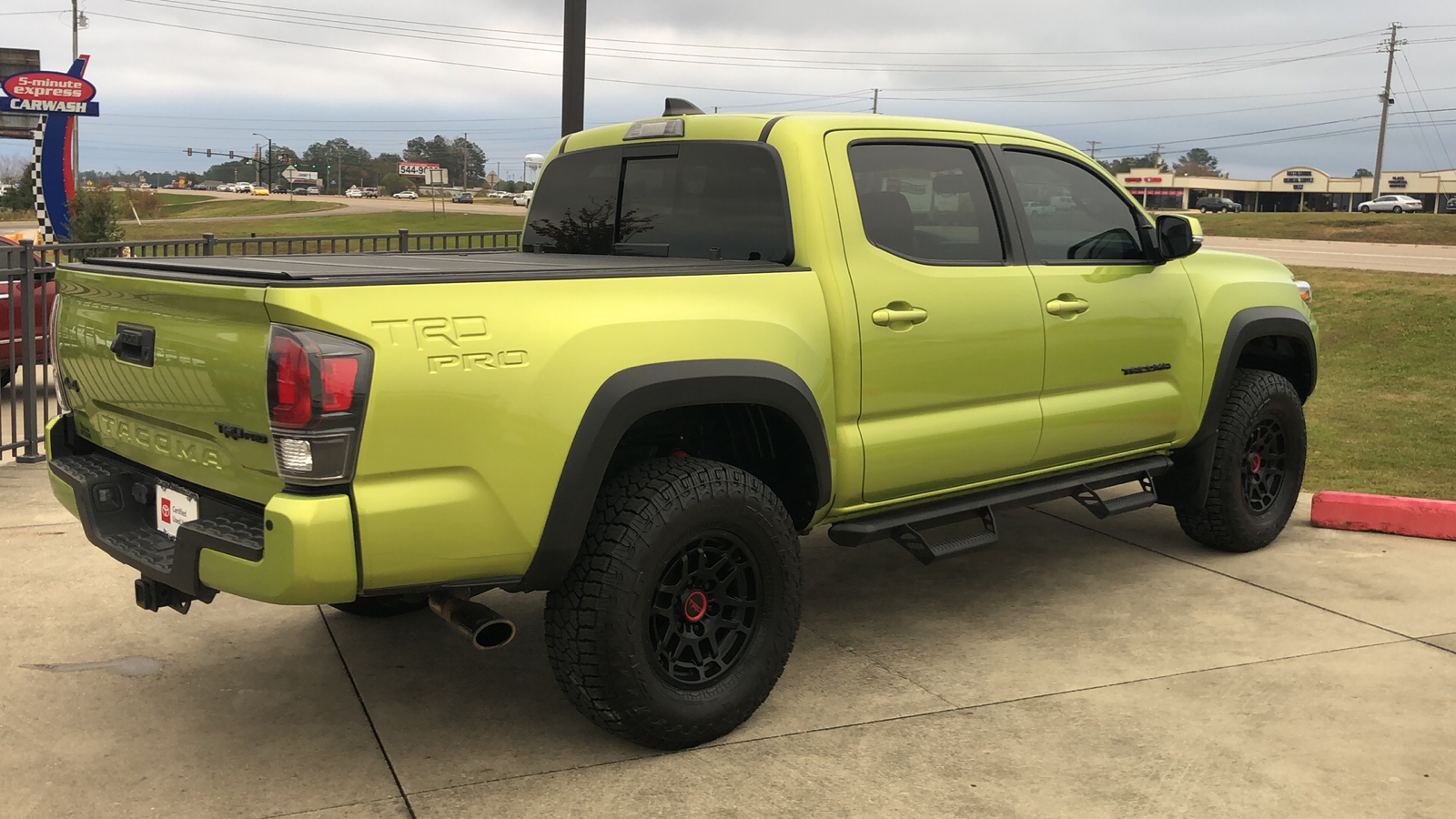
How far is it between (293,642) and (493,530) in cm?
189

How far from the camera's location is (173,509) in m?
3.68

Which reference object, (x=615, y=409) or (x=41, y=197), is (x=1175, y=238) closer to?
(x=615, y=409)

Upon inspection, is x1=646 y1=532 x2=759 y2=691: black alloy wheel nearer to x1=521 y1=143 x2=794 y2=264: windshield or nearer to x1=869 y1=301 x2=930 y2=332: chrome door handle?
x1=869 y1=301 x2=930 y2=332: chrome door handle

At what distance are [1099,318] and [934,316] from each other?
41.2 inches

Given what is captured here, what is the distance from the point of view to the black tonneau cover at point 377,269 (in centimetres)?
327

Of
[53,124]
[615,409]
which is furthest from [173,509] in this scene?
[53,124]

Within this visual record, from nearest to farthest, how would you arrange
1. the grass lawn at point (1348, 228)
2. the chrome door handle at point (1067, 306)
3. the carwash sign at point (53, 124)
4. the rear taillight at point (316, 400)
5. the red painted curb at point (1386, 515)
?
the rear taillight at point (316, 400) → the chrome door handle at point (1067, 306) → the red painted curb at point (1386, 515) → the carwash sign at point (53, 124) → the grass lawn at point (1348, 228)

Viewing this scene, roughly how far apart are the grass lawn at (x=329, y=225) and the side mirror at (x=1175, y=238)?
38151 millimetres

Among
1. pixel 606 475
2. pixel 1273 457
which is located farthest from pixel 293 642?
pixel 1273 457

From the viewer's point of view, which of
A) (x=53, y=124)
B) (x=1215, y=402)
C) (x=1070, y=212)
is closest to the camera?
(x=1070, y=212)

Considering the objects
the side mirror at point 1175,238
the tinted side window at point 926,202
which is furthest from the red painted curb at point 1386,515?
the tinted side window at point 926,202

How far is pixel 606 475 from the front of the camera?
12.9 ft

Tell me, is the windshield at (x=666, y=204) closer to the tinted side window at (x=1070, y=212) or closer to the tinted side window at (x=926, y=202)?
the tinted side window at (x=926, y=202)

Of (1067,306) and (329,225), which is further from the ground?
(329,225)
